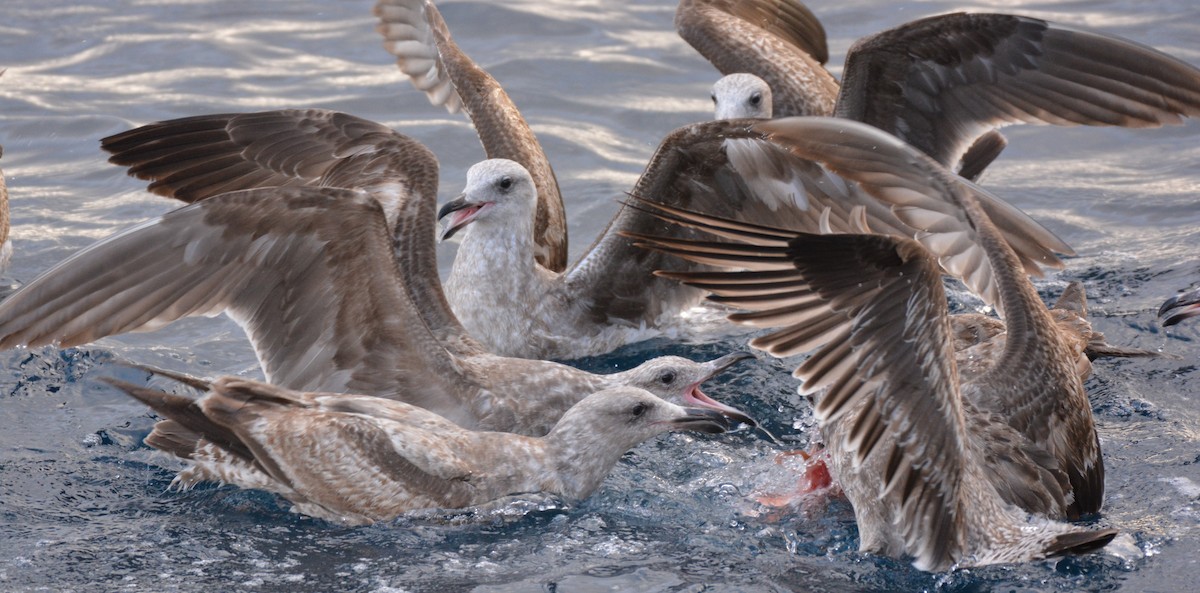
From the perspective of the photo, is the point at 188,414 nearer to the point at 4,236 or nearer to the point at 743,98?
the point at 4,236

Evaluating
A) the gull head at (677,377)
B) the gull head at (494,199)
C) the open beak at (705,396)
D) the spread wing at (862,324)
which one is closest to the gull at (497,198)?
the gull head at (494,199)

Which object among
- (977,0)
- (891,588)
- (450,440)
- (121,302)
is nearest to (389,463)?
(450,440)

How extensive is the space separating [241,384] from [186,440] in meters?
0.58

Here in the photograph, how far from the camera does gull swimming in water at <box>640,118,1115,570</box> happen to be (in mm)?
4855

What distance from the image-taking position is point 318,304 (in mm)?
6215

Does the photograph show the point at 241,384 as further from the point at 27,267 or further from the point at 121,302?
the point at 27,267

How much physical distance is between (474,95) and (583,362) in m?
1.95

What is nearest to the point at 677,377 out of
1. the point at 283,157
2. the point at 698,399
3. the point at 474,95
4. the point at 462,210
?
the point at 698,399

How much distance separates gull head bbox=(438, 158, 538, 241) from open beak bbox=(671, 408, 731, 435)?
201 centimetres

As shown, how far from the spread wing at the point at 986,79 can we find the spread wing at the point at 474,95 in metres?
1.80

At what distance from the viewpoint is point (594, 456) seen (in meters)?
5.86

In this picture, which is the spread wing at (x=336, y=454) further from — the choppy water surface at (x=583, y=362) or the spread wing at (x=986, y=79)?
the spread wing at (x=986, y=79)

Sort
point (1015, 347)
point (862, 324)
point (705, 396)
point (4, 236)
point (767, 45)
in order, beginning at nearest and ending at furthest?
1. point (862, 324)
2. point (1015, 347)
3. point (705, 396)
4. point (4, 236)
5. point (767, 45)

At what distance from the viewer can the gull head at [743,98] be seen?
8469mm
